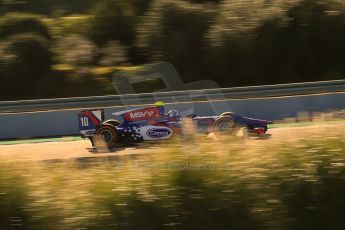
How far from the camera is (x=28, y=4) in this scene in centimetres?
2625

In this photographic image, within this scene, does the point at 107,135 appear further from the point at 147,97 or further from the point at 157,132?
the point at 147,97

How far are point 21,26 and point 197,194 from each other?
17377mm

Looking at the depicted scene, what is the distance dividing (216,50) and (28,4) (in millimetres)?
11705

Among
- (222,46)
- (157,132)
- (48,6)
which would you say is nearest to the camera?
(157,132)

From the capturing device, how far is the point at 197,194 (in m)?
4.52

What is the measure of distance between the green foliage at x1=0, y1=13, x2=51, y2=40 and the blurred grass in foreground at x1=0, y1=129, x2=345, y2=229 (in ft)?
54.1

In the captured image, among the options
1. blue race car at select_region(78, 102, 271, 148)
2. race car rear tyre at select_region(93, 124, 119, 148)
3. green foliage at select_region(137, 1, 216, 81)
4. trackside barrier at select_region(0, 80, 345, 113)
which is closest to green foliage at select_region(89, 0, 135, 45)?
green foliage at select_region(137, 1, 216, 81)

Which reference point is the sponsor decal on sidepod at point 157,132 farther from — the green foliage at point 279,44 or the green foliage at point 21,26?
the green foliage at point 21,26

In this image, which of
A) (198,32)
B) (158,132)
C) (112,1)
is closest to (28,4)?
(112,1)

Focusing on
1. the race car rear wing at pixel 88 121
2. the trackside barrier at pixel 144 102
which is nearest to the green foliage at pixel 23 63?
the trackside barrier at pixel 144 102

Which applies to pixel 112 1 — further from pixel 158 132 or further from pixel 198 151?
pixel 198 151

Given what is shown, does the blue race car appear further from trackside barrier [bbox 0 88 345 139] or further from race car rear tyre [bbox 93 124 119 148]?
trackside barrier [bbox 0 88 345 139]

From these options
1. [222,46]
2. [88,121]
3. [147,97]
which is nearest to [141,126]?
[88,121]

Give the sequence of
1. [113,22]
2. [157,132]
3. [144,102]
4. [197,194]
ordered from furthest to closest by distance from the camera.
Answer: [113,22] < [144,102] < [157,132] < [197,194]
